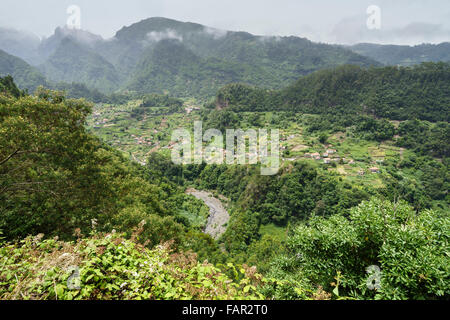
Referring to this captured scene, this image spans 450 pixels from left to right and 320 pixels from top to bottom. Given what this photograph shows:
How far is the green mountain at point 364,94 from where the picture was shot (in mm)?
67312

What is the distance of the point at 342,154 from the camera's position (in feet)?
167

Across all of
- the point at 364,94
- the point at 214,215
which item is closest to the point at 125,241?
the point at 214,215

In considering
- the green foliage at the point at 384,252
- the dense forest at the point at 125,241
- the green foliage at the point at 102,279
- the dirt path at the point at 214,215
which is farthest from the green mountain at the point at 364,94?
the green foliage at the point at 102,279

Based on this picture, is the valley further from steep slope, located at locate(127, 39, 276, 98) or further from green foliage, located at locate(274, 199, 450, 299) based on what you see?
steep slope, located at locate(127, 39, 276, 98)

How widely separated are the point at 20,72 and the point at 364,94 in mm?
188740

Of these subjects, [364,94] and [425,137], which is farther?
[364,94]

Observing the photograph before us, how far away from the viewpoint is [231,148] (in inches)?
2648

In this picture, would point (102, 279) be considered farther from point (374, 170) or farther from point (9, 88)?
point (374, 170)

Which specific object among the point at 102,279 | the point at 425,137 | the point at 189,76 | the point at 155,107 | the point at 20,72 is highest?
the point at 189,76

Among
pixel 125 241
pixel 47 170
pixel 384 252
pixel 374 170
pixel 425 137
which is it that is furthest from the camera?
pixel 425 137

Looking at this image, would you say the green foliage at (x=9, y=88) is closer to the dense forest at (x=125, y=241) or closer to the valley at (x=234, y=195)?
the valley at (x=234, y=195)
